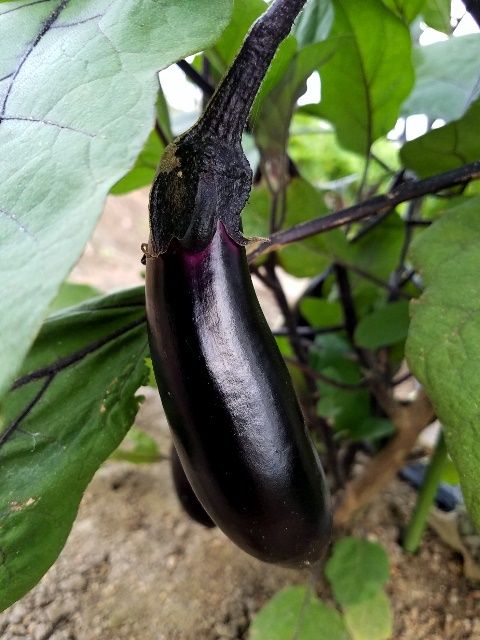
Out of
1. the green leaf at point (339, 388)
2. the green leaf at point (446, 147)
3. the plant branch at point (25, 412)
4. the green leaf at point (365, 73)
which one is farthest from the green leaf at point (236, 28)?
the green leaf at point (339, 388)

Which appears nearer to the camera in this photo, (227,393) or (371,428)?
(227,393)

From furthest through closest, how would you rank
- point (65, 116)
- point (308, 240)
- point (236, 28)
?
point (308, 240) → point (236, 28) → point (65, 116)

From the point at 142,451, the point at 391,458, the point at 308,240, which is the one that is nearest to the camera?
the point at 308,240

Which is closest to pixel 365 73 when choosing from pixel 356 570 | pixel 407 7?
pixel 407 7

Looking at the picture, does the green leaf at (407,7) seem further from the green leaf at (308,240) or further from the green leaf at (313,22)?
the green leaf at (308,240)

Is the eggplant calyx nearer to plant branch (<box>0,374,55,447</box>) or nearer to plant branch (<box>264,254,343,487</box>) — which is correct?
plant branch (<box>0,374,55,447</box>)

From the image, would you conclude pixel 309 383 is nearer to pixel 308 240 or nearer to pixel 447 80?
pixel 308 240

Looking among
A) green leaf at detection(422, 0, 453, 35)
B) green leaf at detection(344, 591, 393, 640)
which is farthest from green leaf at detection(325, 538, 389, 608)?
green leaf at detection(422, 0, 453, 35)
